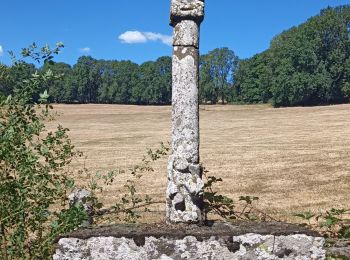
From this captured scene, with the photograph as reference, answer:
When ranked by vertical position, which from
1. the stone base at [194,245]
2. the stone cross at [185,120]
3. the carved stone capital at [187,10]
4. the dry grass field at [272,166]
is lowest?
the dry grass field at [272,166]

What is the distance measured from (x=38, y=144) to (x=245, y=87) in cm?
10701

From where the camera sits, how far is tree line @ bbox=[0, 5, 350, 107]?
79.5m

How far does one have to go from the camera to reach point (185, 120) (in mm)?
5051

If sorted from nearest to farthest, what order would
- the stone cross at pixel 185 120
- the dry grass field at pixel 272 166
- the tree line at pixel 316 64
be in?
the stone cross at pixel 185 120, the dry grass field at pixel 272 166, the tree line at pixel 316 64

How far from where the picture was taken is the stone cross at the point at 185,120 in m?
4.89

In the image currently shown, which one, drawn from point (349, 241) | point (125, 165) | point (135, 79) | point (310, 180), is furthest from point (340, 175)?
point (135, 79)

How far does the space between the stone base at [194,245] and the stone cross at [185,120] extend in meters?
0.40

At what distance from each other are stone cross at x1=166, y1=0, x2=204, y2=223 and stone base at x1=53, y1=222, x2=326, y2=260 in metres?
0.40

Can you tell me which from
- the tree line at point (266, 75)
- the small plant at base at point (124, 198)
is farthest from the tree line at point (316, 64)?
the small plant at base at point (124, 198)

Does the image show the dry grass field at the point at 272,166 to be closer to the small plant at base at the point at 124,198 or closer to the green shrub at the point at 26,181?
the small plant at base at the point at 124,198

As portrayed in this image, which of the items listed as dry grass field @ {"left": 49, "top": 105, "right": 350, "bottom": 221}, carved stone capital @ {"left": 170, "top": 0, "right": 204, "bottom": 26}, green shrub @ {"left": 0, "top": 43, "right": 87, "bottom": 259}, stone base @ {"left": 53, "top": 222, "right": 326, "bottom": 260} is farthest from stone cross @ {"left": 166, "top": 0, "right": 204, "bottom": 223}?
dry grass field @ {"left": 49, "top": 105, "right": 350, "bottom": 221}

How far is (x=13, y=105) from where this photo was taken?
5488mm

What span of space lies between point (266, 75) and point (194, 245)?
8970 centimetres

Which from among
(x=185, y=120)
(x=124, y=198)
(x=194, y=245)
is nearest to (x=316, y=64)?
(x=124, y=198)
